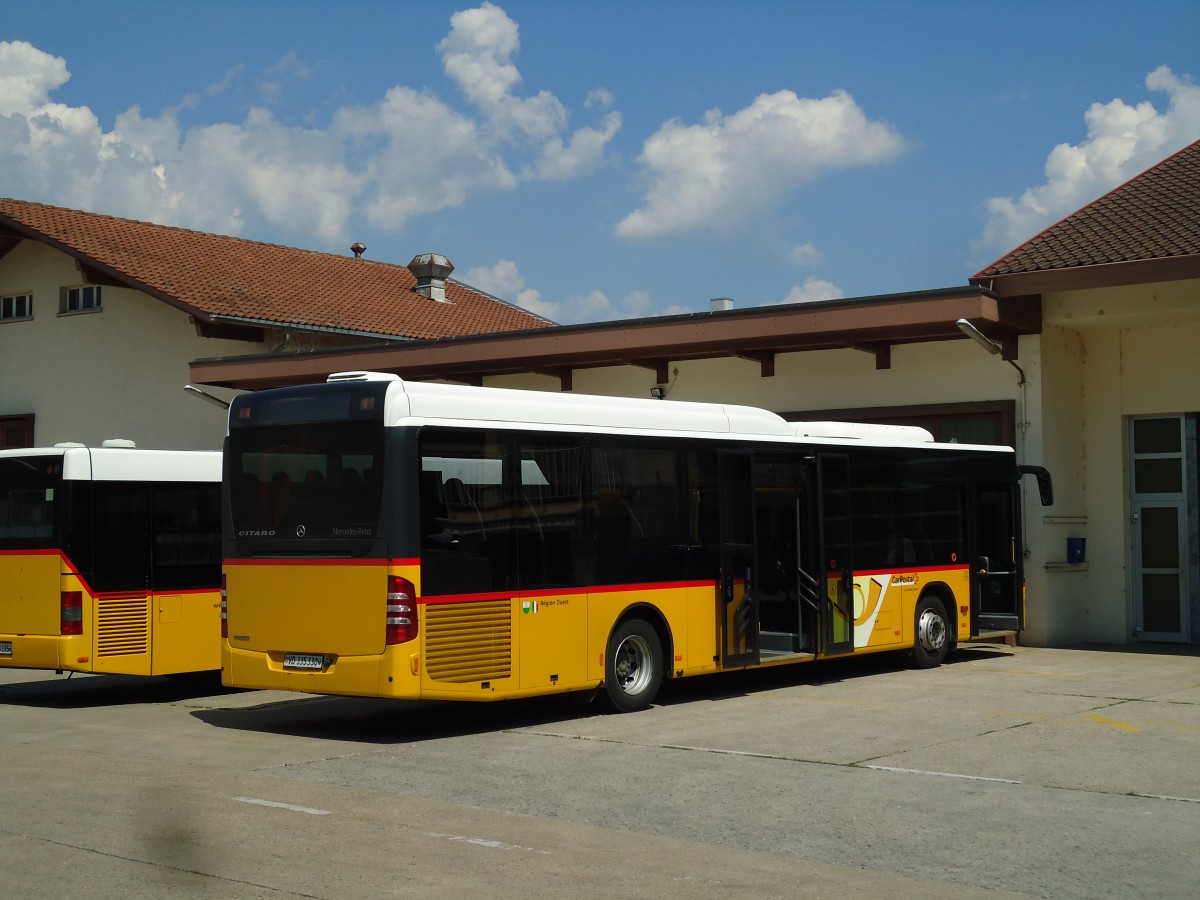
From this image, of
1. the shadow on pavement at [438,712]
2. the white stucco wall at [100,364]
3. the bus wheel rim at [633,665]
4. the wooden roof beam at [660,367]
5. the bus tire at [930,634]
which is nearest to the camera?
the shadow on pavement at [438,712]

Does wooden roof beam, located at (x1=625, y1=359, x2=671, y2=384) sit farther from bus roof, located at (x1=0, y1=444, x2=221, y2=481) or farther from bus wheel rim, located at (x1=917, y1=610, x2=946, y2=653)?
bus roof, located at (x1=0, y1=444, x2=221, y2=481)

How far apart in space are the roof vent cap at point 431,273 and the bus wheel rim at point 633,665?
26178 mm

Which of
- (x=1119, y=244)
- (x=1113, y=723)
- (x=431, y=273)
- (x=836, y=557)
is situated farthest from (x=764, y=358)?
(x=431, y=273)

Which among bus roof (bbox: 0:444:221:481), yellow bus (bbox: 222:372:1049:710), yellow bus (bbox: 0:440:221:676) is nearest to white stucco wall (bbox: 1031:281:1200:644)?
yellow bus (bbox: 222:372:1049:710)

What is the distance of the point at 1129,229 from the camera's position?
19.4 metres

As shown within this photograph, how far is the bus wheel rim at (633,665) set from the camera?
1333cm

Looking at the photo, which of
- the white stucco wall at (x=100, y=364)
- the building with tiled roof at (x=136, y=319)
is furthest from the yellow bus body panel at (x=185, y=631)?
the building with tiled roof at (x=136, y=319)

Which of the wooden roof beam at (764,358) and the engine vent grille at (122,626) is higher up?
the wooden roof beam at (764,358)

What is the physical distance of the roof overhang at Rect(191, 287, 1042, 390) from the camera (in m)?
19.1

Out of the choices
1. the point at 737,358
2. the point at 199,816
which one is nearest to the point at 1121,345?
the point at 737,358

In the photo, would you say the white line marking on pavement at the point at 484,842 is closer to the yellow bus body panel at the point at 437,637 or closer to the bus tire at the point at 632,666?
the yellow bus body panel at the point at 437,637

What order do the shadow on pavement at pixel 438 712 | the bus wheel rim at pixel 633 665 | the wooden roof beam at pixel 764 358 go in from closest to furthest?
the shadow on pavement at pixel 438 712 → the bus wheel rim at pixel 633 665 → the wooden roof beam at pixel 764 358

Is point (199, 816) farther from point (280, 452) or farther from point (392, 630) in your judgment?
point (280, 452)

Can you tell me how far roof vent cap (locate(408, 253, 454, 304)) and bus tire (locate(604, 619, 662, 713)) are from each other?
26.2 meters
